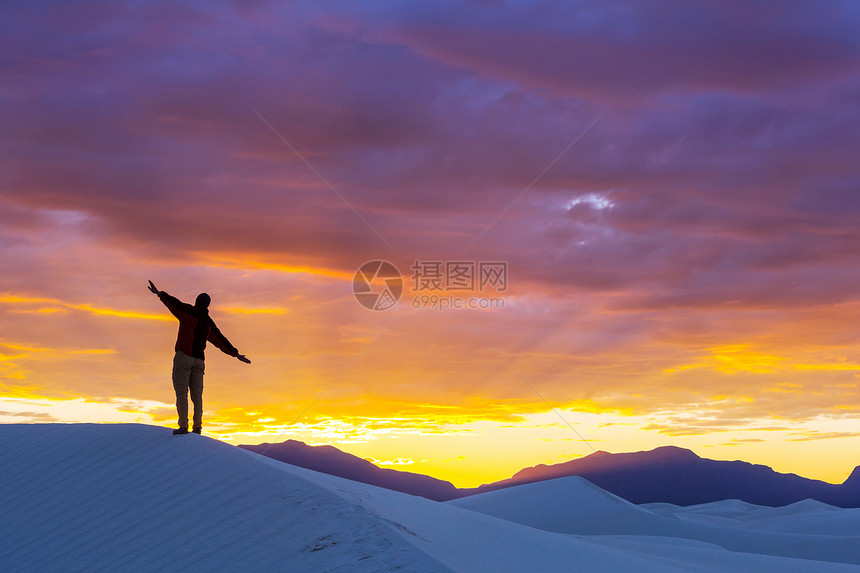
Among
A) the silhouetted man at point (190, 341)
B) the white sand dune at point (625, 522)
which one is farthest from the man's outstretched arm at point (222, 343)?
the white sand dune at point (625, 522)

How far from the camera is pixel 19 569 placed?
9.75 metres

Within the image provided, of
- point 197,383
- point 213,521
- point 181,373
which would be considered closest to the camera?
point 213,521

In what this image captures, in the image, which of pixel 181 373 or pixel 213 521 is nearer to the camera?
pixel 213 521

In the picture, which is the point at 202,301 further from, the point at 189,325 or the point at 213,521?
the point at 213,521

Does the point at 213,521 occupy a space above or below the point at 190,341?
below

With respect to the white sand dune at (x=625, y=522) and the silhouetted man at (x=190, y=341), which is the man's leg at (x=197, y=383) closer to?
the silhouetted man at (x=190, y=341)

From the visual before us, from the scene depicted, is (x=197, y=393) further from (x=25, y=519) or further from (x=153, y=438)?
(x=25, y=519)

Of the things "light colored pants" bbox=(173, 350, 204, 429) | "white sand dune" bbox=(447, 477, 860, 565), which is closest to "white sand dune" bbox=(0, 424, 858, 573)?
"light colored pants" bbox=(173, 350, 204, 429)

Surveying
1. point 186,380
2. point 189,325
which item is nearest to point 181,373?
point 186,380

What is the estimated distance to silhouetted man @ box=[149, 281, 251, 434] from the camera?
38.6 ft

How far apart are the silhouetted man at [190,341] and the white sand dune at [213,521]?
946 millimetres

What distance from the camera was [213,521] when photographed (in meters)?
9.57

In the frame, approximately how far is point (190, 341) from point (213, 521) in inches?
127

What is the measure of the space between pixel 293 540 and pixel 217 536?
3.94ft
